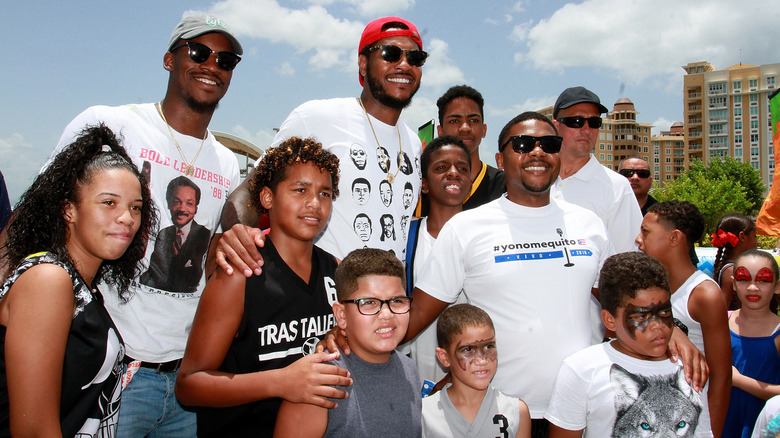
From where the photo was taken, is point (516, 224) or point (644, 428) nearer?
point (644, 428)

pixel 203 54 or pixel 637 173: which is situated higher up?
pixel 203 54

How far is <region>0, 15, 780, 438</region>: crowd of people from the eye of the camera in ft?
6.93

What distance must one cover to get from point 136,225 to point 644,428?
110 inches

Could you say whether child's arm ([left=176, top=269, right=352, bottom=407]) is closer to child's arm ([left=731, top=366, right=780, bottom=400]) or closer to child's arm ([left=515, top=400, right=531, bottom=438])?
child's arm ([left=515, top=400, right=531, bottom=438])

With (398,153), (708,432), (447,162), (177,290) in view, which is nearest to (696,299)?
(708,432)

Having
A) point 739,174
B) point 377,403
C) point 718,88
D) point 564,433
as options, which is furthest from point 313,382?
point 718,88

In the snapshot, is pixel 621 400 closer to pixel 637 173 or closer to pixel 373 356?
pixel 373 356

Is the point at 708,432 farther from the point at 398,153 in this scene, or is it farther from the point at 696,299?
the point at 398,153

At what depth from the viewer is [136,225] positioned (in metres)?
2.30

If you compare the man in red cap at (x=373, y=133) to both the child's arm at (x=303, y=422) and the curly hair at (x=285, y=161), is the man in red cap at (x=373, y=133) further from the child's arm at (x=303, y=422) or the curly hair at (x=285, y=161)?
the child's arm at (x=303, y=422)

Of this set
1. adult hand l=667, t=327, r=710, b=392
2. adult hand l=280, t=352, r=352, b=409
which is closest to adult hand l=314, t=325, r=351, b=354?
adult hand l=280, t=352, r=352, b=409

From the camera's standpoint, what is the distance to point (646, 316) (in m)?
2.68

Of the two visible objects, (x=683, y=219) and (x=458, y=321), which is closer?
(x=458, y=321)

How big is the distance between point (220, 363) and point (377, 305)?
770mm
